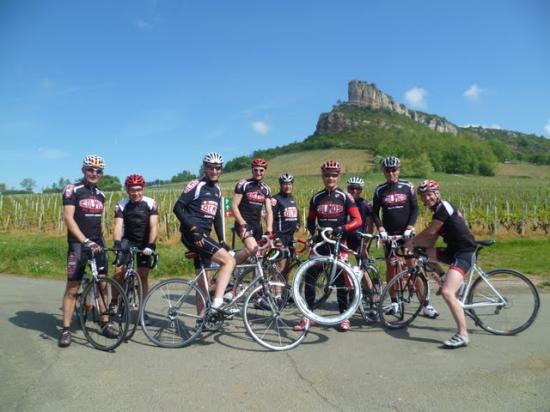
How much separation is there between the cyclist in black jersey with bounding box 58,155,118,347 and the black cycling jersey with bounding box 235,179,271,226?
2.16 meters

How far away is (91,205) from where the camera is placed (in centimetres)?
580

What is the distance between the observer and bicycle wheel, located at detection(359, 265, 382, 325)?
6207 mm

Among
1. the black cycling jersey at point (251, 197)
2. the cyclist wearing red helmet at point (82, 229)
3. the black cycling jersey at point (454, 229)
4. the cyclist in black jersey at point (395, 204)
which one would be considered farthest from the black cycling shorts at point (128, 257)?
the black cycling jersey at point (454, 229)

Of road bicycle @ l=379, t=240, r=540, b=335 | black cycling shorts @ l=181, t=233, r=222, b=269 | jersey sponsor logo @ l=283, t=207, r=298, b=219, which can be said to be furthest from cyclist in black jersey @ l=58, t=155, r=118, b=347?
road bicycle @ l=379, t=240, r=540, b=335

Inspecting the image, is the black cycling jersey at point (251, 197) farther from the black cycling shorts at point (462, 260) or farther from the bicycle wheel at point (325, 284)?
the black cycling shorts at point (462, 260)

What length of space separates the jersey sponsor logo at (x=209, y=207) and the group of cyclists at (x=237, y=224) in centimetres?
1

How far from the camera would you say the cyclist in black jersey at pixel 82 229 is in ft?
18.0

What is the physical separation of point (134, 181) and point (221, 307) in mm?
2297

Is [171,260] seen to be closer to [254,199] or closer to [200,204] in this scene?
[254,199]

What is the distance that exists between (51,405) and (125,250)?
2237mm

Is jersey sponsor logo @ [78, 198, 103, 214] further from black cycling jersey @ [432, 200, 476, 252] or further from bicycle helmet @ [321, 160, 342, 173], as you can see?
black cycling jersey @ [432, 200, 476, 252]

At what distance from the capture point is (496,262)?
1179cm

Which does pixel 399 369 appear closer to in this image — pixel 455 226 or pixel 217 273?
pixel 455 226

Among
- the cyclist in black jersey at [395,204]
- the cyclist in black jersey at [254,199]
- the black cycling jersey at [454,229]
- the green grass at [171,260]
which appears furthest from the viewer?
the green grass at [171,260]
